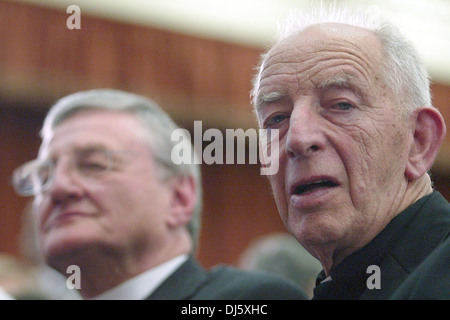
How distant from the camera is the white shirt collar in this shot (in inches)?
77.4

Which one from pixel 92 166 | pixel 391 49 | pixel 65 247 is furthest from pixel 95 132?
pixel 391 49

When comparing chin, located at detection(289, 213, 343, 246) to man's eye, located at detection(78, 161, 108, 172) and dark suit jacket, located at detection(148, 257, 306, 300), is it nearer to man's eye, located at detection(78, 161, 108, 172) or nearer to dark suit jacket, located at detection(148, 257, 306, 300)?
dark suit jacket, located at detection(148, 257, 306, 300)

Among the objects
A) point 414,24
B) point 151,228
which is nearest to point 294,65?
point 151,228

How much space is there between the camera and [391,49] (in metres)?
1.50

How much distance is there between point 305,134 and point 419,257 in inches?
14.2

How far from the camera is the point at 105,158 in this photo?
2092mm

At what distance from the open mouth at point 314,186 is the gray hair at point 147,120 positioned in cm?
84

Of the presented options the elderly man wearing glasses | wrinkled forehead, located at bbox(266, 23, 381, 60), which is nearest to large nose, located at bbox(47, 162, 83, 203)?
the elderly man wearing glasses

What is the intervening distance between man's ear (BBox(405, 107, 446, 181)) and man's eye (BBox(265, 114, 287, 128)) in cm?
31

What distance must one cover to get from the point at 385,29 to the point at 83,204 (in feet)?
3.57

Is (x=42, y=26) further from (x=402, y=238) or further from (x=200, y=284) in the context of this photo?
(x=402, y=238)

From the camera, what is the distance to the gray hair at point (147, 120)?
7.26 ft

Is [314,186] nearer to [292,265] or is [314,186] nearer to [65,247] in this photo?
[65,247]

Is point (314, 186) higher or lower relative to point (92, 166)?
lower
